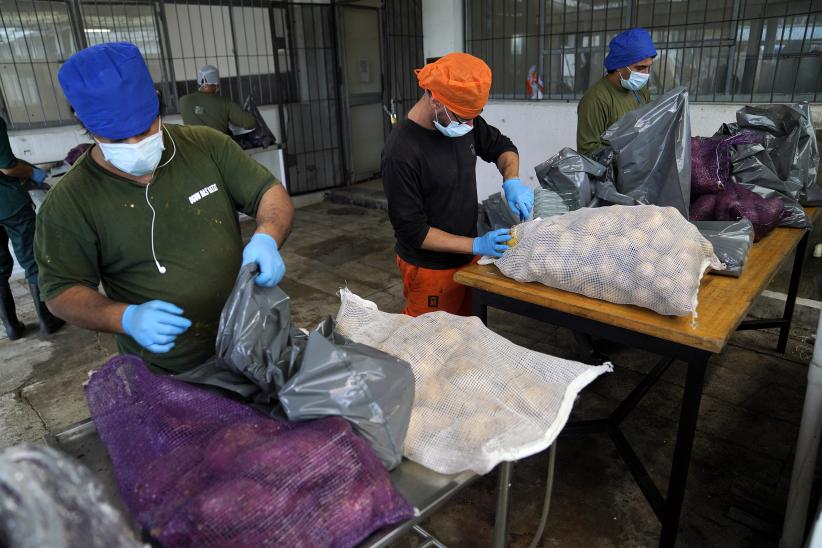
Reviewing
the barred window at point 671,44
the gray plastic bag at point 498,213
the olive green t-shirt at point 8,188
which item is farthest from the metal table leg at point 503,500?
the olive green t-shirt at point 8,188

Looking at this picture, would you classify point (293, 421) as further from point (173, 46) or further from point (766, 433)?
Result: point (173, 46)

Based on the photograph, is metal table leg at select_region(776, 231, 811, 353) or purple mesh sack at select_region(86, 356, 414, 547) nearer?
purple mesh sack at select_region(86, 356, 414, 547)

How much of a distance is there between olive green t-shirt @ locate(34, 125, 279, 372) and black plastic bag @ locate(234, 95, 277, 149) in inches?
160

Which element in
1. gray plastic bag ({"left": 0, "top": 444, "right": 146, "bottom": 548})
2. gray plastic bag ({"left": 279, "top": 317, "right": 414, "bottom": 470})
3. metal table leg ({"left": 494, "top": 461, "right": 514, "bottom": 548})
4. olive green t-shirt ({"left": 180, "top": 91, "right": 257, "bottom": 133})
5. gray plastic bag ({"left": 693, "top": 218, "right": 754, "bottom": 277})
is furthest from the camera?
olive green t-shirt ({"left": 180, "top": 91, "right": 257, "bottom": 133})

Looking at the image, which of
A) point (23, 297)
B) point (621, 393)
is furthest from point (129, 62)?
point (23, 297)

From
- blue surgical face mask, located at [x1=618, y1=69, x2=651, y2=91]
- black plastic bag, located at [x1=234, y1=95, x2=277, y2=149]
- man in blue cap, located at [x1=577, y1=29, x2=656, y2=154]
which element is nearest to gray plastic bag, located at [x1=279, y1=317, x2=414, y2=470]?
man in blue cap, located at [x1=577, y1=29, x2=656, y2=154]

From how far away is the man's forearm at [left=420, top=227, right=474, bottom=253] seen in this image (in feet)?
6.52

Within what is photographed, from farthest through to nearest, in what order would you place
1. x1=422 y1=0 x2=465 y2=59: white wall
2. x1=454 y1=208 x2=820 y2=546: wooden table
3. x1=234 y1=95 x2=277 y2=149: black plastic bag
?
x1=234 y1=95 x2=277 y2=149: black plastic bag < x1=422 y1=0 x2=465 y2=59: white wall < x1=454 y1=208 x2=820 y2=546: wooden table

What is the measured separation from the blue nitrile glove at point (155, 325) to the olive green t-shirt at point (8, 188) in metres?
2.82

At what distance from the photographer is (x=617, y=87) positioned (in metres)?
3.21

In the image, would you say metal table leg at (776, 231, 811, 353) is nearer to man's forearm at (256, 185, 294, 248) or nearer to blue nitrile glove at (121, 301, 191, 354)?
man's forearm at (256, 185, 294, 248)

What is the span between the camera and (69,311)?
1.35m

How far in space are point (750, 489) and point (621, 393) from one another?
726mm

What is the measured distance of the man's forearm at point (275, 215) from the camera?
157 cm
